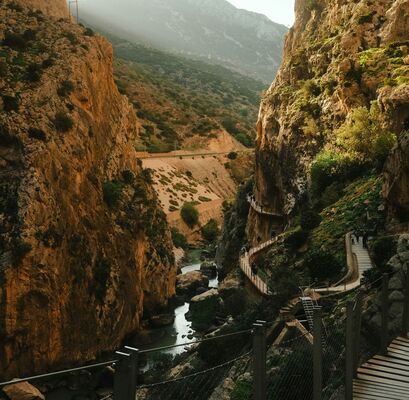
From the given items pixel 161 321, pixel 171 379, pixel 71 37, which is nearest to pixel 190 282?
pixel 161 321

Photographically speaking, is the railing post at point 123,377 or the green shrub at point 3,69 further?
the green shrub at point 3,69

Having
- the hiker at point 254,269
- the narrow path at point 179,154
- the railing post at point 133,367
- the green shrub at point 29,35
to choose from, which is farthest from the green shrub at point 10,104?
the narrow path at point 179,154

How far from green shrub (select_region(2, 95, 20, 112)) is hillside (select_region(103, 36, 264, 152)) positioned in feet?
193

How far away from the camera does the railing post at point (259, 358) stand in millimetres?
7524

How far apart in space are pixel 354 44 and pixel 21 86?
1071 inches

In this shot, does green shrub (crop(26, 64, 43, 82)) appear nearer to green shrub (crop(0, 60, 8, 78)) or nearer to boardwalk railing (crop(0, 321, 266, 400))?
green shrub (crop(0, 60, 8, 78))

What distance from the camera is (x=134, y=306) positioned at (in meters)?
44.8

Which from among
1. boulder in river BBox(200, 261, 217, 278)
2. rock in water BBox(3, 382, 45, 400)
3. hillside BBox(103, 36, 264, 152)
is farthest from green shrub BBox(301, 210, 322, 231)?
hillside BBox(103, 36, 264, 152)

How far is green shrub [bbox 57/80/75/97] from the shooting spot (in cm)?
4503

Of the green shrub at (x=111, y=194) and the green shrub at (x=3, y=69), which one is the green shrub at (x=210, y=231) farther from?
the green shrub at (x=3, y=69)

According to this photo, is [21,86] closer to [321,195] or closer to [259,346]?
[321,195]

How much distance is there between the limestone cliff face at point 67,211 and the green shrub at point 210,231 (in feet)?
106

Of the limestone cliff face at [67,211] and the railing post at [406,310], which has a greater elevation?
the railing post at [406,310]

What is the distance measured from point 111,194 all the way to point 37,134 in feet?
30.6
